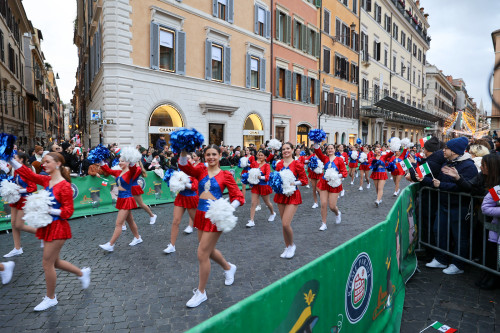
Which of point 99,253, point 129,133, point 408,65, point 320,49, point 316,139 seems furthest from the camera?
point 408,65

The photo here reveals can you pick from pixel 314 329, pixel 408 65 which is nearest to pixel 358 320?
pixel 314 329

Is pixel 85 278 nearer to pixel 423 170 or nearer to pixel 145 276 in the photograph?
pixel 145 276

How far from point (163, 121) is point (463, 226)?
13.8 m

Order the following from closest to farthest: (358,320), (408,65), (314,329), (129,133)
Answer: (314,329)
(358,320)
(129,133)
(408,65)

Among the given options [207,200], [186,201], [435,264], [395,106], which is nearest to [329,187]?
[435,264]

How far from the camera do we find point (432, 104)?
5991 cm

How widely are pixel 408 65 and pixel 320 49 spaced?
87.8 ft

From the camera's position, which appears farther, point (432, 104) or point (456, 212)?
point (432, 104)

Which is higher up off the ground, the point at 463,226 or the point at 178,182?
the point at 178,182

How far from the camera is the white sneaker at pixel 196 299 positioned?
4070 mm

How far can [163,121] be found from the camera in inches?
641

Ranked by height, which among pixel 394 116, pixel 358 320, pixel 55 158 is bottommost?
pixel 358 320

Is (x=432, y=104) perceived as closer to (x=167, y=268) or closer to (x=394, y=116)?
(x=394, y=116)

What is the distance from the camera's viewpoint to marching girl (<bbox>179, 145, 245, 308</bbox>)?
4043 mm
